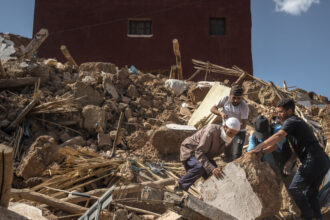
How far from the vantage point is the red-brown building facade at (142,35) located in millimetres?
14578

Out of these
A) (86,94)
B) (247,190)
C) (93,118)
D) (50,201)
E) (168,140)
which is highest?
(86,94)

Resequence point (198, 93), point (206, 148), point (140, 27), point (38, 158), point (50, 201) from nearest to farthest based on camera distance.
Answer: point (206, 148)
point (50, 201)
point (38, 158)
point (198, 93)
point (140, 27)

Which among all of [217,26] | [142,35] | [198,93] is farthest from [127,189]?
[217,26]

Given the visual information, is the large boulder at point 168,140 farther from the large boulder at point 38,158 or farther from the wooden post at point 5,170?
the wooden post at point 5,170

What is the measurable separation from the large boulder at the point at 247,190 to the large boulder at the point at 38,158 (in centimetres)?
286

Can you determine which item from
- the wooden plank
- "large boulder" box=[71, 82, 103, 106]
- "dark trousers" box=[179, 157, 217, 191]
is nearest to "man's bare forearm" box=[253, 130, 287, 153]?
"dark trousers" box=[179, 157, 217, 191]

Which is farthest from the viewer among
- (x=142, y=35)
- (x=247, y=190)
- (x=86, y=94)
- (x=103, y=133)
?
(x=142, y=35)

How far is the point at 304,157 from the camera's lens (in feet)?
14.1

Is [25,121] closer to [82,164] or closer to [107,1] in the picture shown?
[82,164]

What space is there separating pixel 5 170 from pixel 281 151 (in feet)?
11.6

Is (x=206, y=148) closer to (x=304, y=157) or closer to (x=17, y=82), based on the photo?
(x=304, y=157)

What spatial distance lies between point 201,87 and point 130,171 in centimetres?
453

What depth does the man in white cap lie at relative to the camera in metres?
4.49

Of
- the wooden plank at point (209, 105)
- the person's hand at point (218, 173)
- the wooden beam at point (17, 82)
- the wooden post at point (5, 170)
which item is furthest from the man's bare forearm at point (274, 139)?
the wooden beam at point (17, 82)
